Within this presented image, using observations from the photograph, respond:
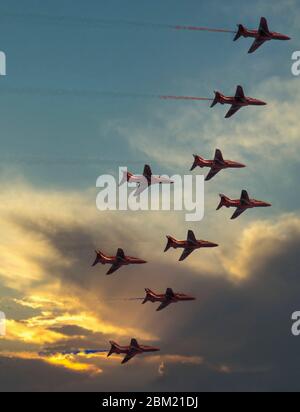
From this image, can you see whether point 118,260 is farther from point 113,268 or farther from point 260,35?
point 260,35

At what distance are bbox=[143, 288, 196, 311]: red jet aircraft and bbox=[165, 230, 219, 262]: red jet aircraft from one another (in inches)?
477

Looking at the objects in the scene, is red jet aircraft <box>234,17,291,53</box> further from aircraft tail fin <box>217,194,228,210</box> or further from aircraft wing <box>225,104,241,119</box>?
aircraft tail fin <box>217,194,228,210</box>

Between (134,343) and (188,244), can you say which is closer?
(188,244)

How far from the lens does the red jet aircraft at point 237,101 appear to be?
7416 inches

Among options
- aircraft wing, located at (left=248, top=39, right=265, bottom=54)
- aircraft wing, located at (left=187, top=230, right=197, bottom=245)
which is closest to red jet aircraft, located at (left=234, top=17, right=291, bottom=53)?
aircraft wing, located at (left=248, top=39, right=265, bottom=54)

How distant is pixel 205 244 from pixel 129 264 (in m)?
27.2

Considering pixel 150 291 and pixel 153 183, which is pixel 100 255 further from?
pixel 153 183

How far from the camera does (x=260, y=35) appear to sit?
600 ft

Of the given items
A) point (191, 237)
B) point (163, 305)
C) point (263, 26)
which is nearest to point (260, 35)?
point (263, 26)

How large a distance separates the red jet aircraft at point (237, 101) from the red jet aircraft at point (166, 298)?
6252cm

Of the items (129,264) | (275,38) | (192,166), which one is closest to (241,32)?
(275,38)

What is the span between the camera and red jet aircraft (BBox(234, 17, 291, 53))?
587 ft

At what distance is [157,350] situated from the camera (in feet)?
650

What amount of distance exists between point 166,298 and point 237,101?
70.3 metres
